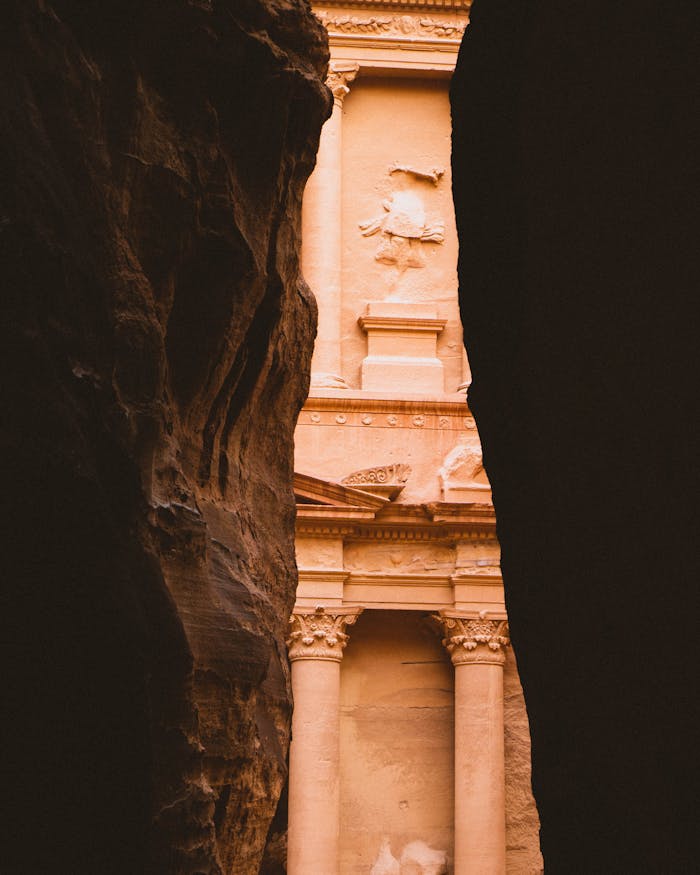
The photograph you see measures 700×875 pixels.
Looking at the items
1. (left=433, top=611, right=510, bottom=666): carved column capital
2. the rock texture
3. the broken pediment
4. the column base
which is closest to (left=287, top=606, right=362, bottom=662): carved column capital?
the broken pediment

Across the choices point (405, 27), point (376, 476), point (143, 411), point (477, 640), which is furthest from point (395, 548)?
point (143, 411)

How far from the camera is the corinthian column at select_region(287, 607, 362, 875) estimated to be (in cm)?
1669

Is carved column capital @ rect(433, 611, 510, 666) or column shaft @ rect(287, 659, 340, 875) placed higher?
carved column capital @ rect(433, 611, 510, 666)

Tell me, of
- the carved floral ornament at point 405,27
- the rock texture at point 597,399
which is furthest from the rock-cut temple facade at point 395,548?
the rock texture at point 597,399

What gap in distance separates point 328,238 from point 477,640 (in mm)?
5868

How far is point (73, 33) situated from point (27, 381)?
1436 millimetres

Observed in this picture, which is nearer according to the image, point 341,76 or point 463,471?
point 463,471

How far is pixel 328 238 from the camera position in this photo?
19.9 metres

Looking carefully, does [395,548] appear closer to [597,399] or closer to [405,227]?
[405,227]

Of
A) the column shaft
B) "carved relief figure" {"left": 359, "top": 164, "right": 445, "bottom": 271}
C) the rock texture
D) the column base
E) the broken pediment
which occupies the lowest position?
the rock texture

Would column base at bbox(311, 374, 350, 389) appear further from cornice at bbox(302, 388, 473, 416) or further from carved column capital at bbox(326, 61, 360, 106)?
carved column capital at bbox(326, 61, 360, 106)

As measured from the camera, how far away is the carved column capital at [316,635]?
1712 centimetres

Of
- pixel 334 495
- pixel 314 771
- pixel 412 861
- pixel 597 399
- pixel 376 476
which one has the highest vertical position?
pixel 376 476

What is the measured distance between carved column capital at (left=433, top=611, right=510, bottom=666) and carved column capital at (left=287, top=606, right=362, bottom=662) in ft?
4.35
